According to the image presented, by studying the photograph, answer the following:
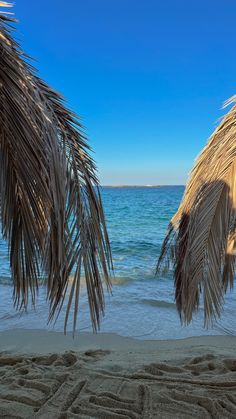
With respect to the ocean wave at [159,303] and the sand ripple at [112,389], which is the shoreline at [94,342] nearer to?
the sand ripple at [112,389]

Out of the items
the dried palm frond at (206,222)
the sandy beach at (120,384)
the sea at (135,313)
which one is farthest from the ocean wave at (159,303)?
the dried palm frond at (206,222)

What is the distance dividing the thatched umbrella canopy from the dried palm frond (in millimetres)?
777

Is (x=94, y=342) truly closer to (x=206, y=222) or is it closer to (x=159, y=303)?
(x=159, y=303)

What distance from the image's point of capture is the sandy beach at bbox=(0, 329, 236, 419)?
3.02 m

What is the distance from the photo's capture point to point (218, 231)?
286 cm

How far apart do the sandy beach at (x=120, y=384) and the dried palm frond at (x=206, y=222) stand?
2.50 ft

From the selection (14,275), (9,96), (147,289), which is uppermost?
(9,96)

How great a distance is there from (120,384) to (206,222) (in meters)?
1.85

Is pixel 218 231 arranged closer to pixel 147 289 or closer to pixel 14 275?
pixel 14 275

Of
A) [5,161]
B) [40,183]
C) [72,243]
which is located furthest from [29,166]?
[72,243]

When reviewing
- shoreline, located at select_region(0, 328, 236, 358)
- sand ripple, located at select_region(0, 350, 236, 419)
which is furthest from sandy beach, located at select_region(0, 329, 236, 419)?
shoreline, located at select_region(0, 328, 236, 358)

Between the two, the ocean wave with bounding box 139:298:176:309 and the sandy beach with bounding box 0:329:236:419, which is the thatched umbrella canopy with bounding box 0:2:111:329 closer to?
the sandy beach with bounding box 0:329:236:419

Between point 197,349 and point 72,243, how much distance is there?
3259mm

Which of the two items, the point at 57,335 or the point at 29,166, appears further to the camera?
the point at 57,335
